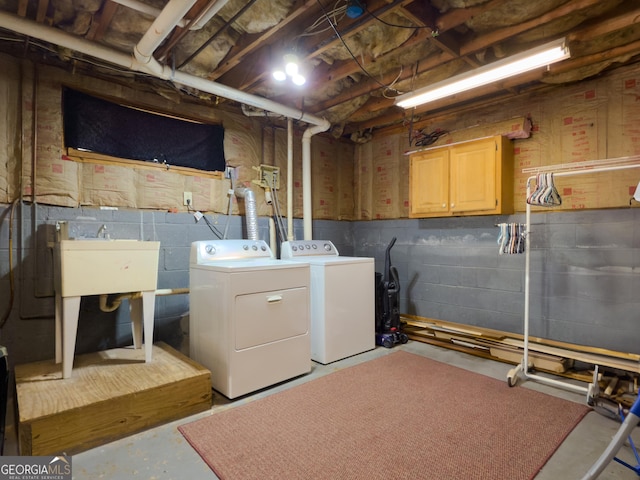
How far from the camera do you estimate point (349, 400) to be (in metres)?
2.31

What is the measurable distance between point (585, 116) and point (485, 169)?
846 millimetres

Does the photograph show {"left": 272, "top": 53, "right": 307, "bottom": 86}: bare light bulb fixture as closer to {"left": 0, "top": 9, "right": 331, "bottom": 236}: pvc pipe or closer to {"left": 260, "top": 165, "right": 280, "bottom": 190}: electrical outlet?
{"left": 0, "top": 9, "right": 331, "bottom": 236}: pvc pipe

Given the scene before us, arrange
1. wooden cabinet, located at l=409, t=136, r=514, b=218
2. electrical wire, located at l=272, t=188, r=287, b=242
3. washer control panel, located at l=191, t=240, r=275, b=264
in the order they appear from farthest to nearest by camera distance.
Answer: electrical wire, located at l=272, t=188, r=287, b=242 < wooden cabinet, located at l=409, t=136, r=514, b=218 < washer control panel, located at l=191, t=240, r=275, b=264

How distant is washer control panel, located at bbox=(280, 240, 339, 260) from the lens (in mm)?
3447

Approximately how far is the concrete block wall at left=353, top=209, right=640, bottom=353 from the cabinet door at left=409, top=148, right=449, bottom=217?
240 mm

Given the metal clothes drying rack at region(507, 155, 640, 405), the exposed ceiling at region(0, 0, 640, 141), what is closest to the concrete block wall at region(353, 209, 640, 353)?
the metal clothes drying rack at region(507, 155, 640, 405)

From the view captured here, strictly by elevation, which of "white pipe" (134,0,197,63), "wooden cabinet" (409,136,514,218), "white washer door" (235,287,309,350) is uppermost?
"white pipe" (134,0,197,63)

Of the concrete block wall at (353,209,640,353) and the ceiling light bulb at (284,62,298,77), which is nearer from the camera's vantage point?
the ceiling light bulb at (284,62,298,77)

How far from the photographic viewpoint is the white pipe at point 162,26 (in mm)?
1764

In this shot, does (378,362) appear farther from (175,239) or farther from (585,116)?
(585,116)

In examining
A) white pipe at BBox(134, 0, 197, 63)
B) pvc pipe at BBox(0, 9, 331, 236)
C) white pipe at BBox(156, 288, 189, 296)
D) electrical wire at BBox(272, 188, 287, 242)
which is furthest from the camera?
electrical wire at BBox(272, 188, 287, 242)

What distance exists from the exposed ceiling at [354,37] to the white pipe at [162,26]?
0.10 meters

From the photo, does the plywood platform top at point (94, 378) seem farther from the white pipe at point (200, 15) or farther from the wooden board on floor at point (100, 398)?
the white pipe at point (200, 15)

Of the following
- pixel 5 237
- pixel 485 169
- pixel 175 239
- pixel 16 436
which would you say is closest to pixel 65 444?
pixel 16 436
